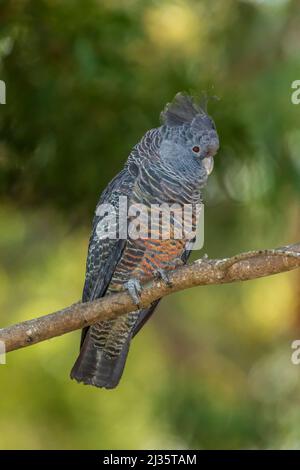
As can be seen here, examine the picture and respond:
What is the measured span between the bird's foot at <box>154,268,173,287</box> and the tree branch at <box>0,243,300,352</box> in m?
0.02

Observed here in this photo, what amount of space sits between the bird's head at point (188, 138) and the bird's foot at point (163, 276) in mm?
788

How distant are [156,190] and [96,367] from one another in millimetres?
1462

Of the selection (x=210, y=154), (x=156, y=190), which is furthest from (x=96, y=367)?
(x=210, y=154)

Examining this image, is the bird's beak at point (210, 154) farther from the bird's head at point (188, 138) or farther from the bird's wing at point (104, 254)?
the bird's wing at point (104, 254)

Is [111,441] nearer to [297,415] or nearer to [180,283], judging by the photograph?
[297,415]

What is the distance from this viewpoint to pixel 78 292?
33.1 ft

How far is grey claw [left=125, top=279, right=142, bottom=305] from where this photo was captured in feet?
18.0

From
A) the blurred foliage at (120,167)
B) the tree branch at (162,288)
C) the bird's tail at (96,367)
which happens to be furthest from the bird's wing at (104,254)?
the blurred foliage at (120,167)

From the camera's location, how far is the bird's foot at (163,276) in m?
5.31

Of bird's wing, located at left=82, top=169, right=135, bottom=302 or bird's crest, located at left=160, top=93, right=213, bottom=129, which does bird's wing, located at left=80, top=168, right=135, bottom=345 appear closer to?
bird's wing, located at left=82, top=169, right=135, bottom=302

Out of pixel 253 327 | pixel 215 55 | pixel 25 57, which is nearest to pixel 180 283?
pixel 25 57

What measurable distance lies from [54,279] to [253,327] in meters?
2.38

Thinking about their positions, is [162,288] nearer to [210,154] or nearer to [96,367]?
[210,154]

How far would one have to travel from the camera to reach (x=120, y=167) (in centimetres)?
755
